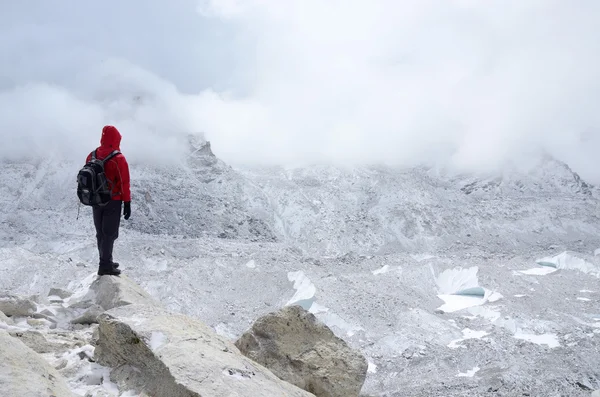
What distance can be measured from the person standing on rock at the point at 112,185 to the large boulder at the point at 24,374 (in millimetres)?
2826

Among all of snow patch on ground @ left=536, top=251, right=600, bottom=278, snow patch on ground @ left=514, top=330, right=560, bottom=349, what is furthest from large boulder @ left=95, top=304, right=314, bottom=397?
snow patch on ground @ left=536, top=251, right=600, bottom=278

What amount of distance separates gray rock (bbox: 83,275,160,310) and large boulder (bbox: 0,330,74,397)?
2616mm

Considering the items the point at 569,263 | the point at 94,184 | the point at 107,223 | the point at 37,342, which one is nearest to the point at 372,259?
the point at 569,263

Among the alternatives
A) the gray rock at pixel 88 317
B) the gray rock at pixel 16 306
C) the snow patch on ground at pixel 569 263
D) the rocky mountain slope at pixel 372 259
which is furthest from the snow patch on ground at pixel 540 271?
the gray rock at pixel 16 306

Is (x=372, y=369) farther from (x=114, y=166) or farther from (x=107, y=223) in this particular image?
(x=114, y=166)

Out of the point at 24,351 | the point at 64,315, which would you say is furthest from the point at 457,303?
the point at 24,351

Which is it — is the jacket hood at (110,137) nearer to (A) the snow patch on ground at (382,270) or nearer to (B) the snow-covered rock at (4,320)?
(B) the snow-covered rock at (4,320)

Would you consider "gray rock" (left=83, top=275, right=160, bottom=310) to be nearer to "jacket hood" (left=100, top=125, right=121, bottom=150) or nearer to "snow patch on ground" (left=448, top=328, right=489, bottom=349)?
"jacket hood" (left=100, top=125, right=121, bottom=150)

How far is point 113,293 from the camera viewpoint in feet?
19.7

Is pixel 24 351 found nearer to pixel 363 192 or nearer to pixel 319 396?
pixel 319 396

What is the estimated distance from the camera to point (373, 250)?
42625 millimetres

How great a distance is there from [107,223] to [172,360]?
10.4 ft

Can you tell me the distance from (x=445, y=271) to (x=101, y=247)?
21.3 m

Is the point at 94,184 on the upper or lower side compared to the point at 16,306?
upper
